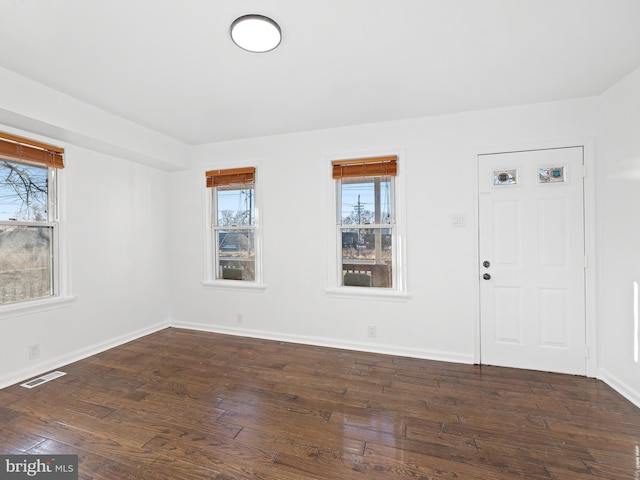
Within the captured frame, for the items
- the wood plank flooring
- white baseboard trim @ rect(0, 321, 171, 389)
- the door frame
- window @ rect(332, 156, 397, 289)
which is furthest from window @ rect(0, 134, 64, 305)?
the door frame

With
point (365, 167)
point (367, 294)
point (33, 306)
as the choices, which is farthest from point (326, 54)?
point (33, 306)

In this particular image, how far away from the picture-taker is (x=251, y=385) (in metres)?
2.75

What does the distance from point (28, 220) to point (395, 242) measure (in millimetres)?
3685

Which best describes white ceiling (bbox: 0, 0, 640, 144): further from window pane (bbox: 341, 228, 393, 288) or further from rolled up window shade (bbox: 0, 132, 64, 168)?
window pane (bbox: 341, 228, 393, 288)

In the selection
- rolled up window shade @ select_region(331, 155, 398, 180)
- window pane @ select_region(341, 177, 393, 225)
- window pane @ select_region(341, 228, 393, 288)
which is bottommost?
window pane @ select_region(341, 228, 393, 288)

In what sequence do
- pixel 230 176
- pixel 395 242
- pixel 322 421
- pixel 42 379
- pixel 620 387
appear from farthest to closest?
pixel 230 176 < pixel 395 242 < pixel 42 379 < pixel 620 387 < pixel 322 421

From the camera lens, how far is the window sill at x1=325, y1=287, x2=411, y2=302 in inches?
136

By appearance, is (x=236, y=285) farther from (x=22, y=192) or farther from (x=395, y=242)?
(x=22, y=192)

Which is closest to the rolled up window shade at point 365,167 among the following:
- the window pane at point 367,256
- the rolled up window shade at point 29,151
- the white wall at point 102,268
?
the window pane at point 367,256

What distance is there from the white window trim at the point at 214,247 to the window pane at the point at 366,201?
3.66 feet

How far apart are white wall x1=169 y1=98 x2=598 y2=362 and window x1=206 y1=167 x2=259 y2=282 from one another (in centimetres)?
17

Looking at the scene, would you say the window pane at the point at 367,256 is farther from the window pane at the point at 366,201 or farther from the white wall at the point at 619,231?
the white wall at the point at 619,231

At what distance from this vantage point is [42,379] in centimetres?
286

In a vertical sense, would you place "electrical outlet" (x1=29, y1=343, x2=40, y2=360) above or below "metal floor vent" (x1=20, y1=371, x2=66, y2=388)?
above
